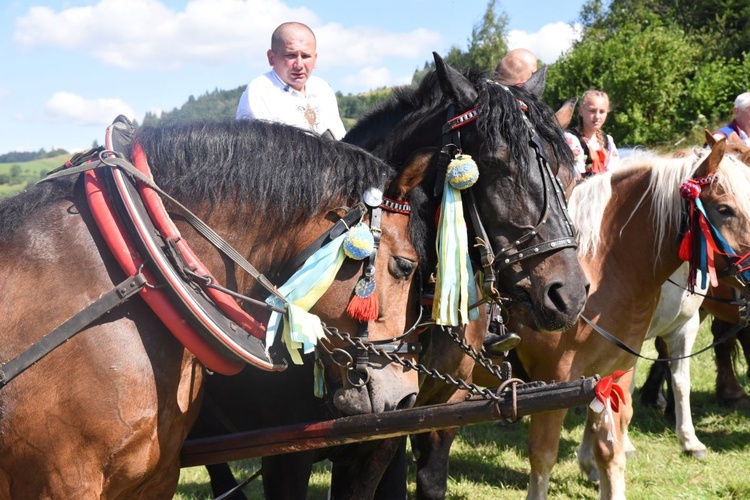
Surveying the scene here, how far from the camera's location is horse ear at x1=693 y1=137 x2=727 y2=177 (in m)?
4.03

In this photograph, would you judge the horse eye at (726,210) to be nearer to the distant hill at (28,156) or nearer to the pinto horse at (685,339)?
the pinto horse at (685,339)

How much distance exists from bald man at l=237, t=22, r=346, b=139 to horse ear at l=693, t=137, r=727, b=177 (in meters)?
1.95

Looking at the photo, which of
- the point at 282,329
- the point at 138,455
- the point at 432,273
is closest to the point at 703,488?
the point at 432,273

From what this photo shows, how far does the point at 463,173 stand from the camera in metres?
2.65

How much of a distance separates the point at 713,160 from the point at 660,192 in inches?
12.1

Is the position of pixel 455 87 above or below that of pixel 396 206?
above

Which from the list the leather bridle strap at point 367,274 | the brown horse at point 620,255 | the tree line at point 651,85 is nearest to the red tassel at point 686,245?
the brown horse at point 620,255

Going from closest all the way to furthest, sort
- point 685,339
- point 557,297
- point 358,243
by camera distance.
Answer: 1. point 358,243
2. point 557,297
3. point 685,339

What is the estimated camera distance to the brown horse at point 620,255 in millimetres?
4176

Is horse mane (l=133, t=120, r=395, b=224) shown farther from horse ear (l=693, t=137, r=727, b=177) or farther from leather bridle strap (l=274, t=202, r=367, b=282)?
horse ear (l=693, t=137, r=727, b=177)

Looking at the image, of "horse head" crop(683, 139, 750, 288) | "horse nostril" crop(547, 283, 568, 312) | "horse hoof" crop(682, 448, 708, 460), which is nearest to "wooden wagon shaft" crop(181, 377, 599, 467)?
"horse nostril" crop(547, 283, 568, 312)

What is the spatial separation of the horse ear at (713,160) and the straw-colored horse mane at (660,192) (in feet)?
0.12

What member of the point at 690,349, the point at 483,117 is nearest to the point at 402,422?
the point at 483,117

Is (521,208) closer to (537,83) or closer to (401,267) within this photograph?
(401,267)
